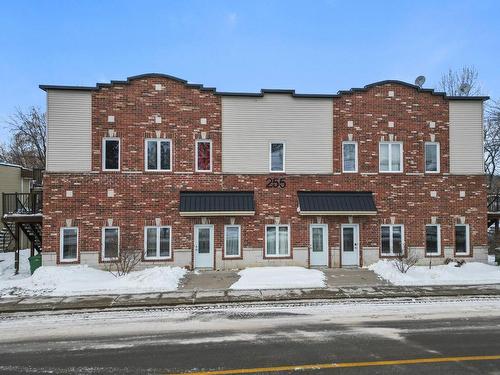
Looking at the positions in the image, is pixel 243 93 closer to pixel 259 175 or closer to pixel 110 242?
pixel 259 175

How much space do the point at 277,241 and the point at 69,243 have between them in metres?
9.15

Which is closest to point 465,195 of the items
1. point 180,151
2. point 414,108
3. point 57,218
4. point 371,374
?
point 414,108

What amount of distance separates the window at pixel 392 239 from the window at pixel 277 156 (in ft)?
18.5

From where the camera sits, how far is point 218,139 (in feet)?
59.0

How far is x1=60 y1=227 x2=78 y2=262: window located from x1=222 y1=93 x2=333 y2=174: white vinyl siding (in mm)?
7141

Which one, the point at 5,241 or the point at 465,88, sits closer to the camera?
the point at 465,88

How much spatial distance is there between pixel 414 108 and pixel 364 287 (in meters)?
9.54

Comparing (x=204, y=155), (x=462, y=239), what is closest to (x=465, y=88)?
(x=462, y=239)

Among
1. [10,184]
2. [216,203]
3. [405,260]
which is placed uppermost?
[10,184]

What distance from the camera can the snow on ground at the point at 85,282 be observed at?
1388 cm

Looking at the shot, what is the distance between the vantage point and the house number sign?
1814 cm

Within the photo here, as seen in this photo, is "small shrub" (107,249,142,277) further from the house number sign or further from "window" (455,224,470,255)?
"window" (455,224,470,255)

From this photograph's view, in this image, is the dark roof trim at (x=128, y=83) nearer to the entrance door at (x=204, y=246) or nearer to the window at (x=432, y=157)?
the entrance door at (x=204, y=246)

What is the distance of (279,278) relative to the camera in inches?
616
